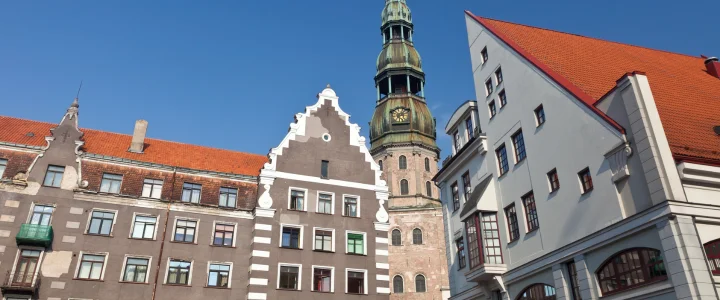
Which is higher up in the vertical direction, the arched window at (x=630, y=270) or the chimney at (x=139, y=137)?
the chimney at (x=139, y=137)

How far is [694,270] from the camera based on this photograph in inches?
571

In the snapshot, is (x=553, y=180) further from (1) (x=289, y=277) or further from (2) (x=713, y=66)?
(1) (x=289, y=277)

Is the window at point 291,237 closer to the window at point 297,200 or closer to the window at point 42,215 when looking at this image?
the window at point 297,200

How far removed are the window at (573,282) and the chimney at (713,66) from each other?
43.1 feet

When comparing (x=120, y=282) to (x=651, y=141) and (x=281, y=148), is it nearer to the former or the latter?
(x=281, y=148)

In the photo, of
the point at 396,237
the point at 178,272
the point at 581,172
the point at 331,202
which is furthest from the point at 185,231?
the point at 396,237

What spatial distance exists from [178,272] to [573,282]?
20.2 m

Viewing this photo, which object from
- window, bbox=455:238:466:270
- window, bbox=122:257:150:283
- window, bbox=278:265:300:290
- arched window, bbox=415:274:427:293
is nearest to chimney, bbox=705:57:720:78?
window, bbox=455:238:466:270

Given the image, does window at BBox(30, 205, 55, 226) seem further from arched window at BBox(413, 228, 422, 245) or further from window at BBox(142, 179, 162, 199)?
arched window at BBox(413, 228, 422, 245)

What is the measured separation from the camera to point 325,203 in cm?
3359

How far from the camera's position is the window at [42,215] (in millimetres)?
27797

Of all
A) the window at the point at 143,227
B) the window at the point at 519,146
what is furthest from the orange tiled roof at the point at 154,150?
the window at the point at 519,146

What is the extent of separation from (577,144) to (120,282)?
23043 mm

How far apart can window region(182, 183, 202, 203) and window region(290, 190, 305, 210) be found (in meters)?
5.50
